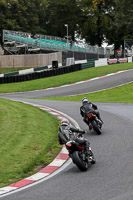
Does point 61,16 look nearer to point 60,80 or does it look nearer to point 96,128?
point 60,80

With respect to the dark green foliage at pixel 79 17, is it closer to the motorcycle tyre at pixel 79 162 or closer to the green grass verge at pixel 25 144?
the green grass verge at pixel 25 144

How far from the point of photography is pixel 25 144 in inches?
446

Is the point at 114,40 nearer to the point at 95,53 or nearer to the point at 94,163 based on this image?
the point at 95,53

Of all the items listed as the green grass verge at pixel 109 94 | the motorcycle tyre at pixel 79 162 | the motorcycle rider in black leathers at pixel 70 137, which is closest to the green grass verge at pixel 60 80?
the green grass verge at pixel 109 94

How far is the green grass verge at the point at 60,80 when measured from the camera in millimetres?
38281

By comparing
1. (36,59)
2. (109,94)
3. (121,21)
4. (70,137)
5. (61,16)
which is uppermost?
(61,16)

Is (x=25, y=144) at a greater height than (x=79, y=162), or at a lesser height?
lesser

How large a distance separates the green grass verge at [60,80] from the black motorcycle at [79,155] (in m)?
28.8

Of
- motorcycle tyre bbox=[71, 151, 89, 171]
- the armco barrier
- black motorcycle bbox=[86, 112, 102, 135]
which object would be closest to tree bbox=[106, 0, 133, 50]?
the armco barrier

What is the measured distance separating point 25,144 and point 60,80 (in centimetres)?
2879

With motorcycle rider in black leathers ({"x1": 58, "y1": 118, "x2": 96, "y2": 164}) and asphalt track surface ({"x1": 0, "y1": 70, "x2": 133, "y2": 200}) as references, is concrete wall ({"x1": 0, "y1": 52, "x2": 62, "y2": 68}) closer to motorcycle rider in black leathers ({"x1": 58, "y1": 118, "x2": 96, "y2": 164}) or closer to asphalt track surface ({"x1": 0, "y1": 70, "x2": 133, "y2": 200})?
asphalt track surface ({"x1": 0, "y1": 70, "x2": 133, "y2": 200})

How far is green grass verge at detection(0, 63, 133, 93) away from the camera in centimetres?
3828

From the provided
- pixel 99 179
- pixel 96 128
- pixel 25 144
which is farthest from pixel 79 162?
pixel 96 128

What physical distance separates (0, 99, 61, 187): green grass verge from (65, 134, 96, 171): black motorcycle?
1.02 meters
